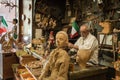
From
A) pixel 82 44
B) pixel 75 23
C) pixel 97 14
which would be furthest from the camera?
pixel 75 23

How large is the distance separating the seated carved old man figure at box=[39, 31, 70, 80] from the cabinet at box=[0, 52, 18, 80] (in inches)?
98.7

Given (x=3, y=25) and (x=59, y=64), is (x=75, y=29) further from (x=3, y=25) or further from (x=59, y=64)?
(x=3, y=25)

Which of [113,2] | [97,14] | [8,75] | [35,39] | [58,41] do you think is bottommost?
[8,75]

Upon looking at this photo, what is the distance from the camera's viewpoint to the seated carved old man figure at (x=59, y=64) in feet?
6.12

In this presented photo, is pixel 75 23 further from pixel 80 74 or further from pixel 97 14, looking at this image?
pixel 80 74

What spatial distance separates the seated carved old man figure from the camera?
6.12ft

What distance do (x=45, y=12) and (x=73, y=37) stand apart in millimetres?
1035

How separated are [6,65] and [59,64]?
9.07ft

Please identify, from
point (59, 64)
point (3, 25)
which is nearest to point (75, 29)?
point (59, 64)

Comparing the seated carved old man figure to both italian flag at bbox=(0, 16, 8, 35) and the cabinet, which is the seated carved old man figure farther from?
italian flag at bbox=(0, 16, 8, 35)

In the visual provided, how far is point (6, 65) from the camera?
4.30 metres

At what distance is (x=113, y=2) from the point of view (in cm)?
347

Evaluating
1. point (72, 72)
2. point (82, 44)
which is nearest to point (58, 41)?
point (72, 72)

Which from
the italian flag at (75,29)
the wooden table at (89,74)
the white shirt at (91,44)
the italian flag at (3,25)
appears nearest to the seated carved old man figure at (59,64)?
the wooden table at (89,74)
